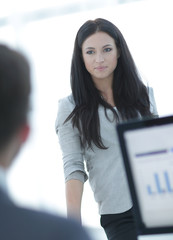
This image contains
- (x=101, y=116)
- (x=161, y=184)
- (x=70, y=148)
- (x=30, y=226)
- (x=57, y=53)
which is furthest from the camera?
(x=57, y=53)

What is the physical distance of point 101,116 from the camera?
225 cm

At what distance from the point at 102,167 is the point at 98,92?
38 cm

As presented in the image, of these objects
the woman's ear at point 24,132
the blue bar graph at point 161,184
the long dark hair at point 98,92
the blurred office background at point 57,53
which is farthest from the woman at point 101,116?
the blurred office background at point 57,53

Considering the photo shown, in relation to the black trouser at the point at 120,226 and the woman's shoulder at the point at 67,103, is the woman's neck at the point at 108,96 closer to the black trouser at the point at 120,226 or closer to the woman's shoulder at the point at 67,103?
the woman's shoulder at the point at 67,103

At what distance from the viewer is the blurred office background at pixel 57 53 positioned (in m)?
4.43

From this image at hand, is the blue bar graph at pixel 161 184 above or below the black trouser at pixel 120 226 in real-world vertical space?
above

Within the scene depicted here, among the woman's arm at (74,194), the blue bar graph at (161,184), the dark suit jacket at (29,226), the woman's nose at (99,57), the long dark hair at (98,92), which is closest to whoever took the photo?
the dark suit jacket at (29,226)

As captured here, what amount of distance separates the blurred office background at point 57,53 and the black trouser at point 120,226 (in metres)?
2.42

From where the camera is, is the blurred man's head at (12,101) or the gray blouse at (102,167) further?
the gray blouse at (102,167)

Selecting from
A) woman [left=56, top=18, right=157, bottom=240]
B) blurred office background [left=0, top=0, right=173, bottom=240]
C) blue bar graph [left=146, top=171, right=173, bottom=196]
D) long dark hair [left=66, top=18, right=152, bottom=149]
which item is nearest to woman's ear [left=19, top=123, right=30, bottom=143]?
blue bar graph [left=146, top=171, right=173, bottom=196]

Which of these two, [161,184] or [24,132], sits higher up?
[24,132]

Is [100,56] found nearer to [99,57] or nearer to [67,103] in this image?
[99,57]

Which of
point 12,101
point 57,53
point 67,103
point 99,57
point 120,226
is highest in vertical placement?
point 57,53

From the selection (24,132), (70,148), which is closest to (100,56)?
(70,148)
